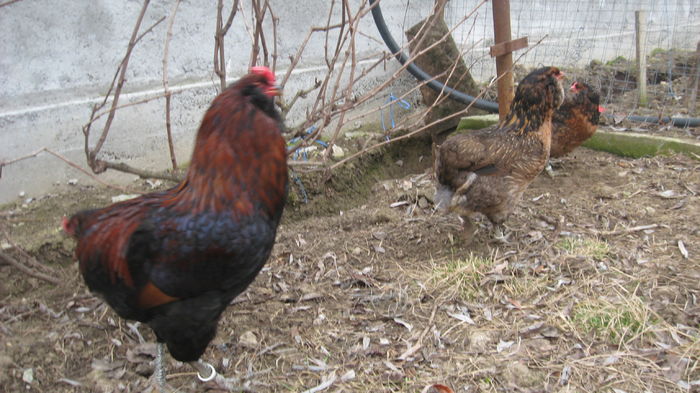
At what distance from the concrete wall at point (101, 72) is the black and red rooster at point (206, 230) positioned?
159cm

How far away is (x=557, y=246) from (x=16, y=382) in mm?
3492

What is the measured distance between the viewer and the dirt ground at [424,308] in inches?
110

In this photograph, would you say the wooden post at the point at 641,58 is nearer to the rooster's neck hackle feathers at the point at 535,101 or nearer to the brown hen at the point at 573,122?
the brown hen at the point at 573,122

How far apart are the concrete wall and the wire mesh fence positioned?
2216 mm

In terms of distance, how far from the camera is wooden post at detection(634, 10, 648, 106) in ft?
22.5

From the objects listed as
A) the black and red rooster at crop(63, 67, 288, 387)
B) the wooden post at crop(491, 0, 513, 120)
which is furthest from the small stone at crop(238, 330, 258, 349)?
the wooden post at crop(491, 0, 513, 120)

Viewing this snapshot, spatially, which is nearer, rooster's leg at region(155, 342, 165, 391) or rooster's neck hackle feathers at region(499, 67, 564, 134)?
rooster's leg at region(155, 342, 165, 391)

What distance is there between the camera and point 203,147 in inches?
94.6

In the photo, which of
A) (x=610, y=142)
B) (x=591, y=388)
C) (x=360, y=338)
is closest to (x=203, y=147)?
(x=360, y=338)

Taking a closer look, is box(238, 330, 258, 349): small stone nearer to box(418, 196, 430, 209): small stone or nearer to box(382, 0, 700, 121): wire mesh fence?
box(418, 196, 430, 209): small stone

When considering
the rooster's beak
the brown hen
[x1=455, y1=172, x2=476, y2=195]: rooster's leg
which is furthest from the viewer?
the brown hen

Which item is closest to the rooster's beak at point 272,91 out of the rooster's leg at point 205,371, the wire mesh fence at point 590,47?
the rooster's leg at point 205,371

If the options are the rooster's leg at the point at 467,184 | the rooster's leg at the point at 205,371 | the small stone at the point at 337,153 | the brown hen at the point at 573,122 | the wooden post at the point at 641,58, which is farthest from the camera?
the wooden post at the point at 641,58

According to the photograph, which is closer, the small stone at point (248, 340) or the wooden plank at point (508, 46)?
the small stone at point (248, 340)
